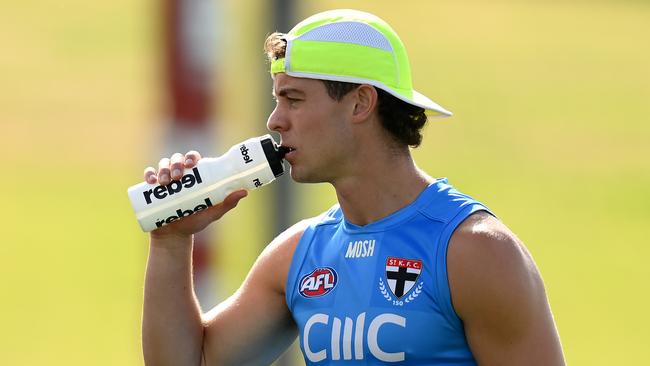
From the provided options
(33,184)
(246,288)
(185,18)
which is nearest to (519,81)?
(33,184)

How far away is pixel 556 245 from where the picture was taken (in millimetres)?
16078

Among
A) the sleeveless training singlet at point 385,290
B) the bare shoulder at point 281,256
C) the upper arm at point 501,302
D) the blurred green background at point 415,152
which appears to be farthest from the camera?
the blurred green background at point 415,152

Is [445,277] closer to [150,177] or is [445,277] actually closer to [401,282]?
[401,282]

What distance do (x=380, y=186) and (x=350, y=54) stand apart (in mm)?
462

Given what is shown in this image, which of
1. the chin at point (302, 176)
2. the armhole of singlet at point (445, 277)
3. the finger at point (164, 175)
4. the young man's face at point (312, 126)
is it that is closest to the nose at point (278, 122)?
the young man's face at point (312, 126)

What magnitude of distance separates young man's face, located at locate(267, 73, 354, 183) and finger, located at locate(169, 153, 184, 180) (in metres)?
0.34

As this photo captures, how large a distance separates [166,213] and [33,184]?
15.6 meters

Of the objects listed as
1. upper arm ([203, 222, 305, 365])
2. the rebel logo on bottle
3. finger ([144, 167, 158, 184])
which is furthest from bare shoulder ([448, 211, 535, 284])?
finger ([144, 167, 158, 184])

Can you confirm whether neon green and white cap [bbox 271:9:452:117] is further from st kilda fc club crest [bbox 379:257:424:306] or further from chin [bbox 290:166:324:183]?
st kilda fc club crest [bbox 379:257:424:306]

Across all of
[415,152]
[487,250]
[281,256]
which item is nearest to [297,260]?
[281,256]

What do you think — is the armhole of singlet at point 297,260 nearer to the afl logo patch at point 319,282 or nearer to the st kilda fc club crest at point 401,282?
the afl logo patch at point 319,282

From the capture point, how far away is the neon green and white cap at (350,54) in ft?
16.4

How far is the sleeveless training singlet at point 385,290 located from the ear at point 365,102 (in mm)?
334

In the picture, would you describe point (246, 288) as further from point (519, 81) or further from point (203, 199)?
point (519, 81)
